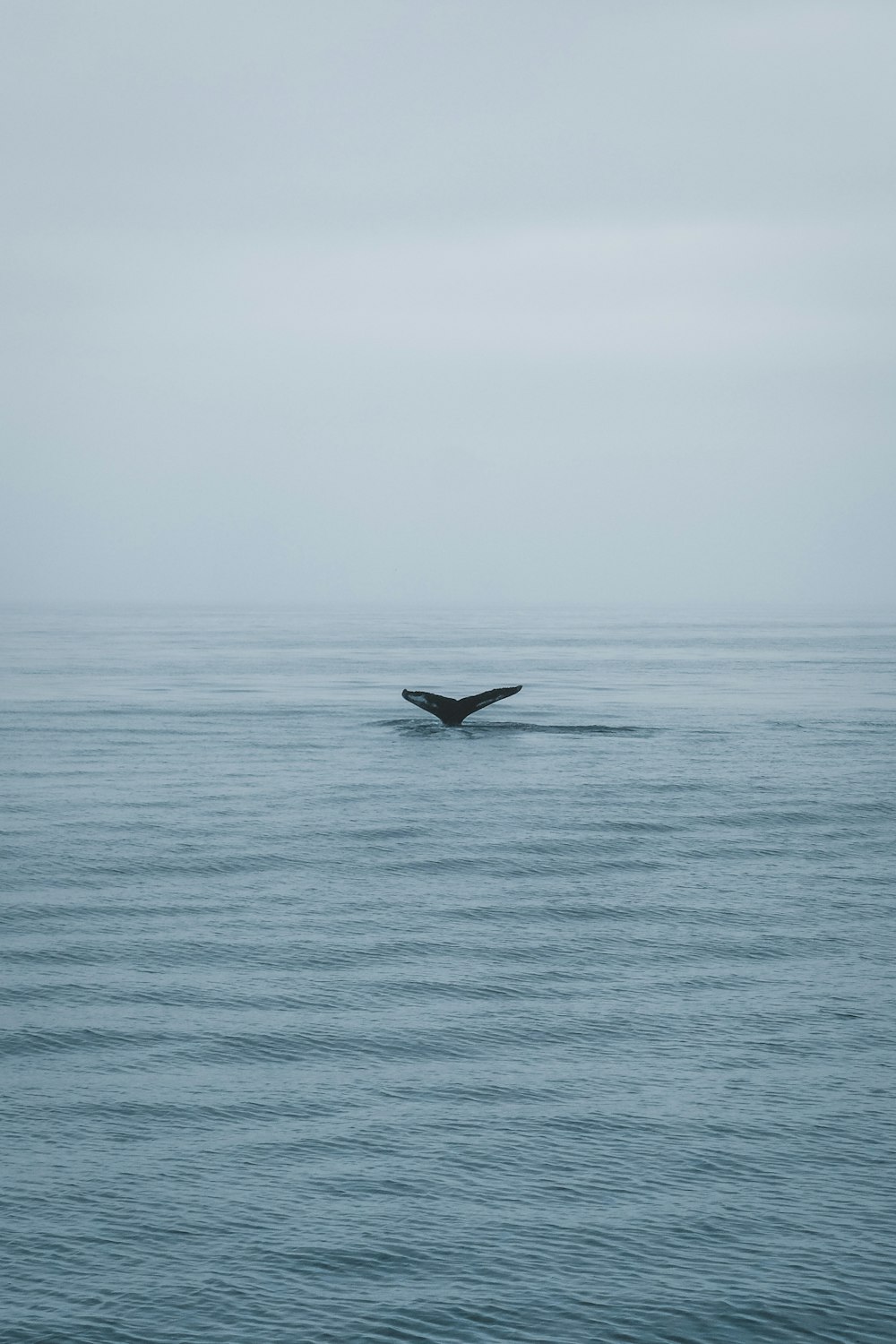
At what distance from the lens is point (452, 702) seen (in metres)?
49.8

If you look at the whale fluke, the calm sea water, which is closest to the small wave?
the whale fluke

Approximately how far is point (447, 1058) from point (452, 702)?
34.9 meters

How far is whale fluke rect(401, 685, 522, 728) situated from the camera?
1878 inches

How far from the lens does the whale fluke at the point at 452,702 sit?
1878 inches

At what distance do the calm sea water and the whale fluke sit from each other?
9111mm

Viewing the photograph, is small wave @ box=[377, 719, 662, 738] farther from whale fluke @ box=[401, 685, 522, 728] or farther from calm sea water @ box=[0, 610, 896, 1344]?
calm sea water @ box=[0, 610, 896, 1344]

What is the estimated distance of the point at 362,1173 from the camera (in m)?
12.1

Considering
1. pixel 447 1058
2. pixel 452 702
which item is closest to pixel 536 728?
pixel 452 702

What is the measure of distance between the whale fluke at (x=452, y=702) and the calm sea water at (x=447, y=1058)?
9111 mm

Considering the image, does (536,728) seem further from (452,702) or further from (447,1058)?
(447,1058)

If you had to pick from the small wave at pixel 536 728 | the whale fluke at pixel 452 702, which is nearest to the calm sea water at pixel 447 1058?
the whale fluke at pixel 452 702

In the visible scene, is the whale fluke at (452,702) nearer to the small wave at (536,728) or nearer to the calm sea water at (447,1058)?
the small wave at (536,728)

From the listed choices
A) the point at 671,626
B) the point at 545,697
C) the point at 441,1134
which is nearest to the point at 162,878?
the point at 441,1134

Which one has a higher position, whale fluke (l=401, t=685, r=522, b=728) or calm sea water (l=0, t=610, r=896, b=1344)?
whale fluke (l=401, t=685, r=522, b=728)
